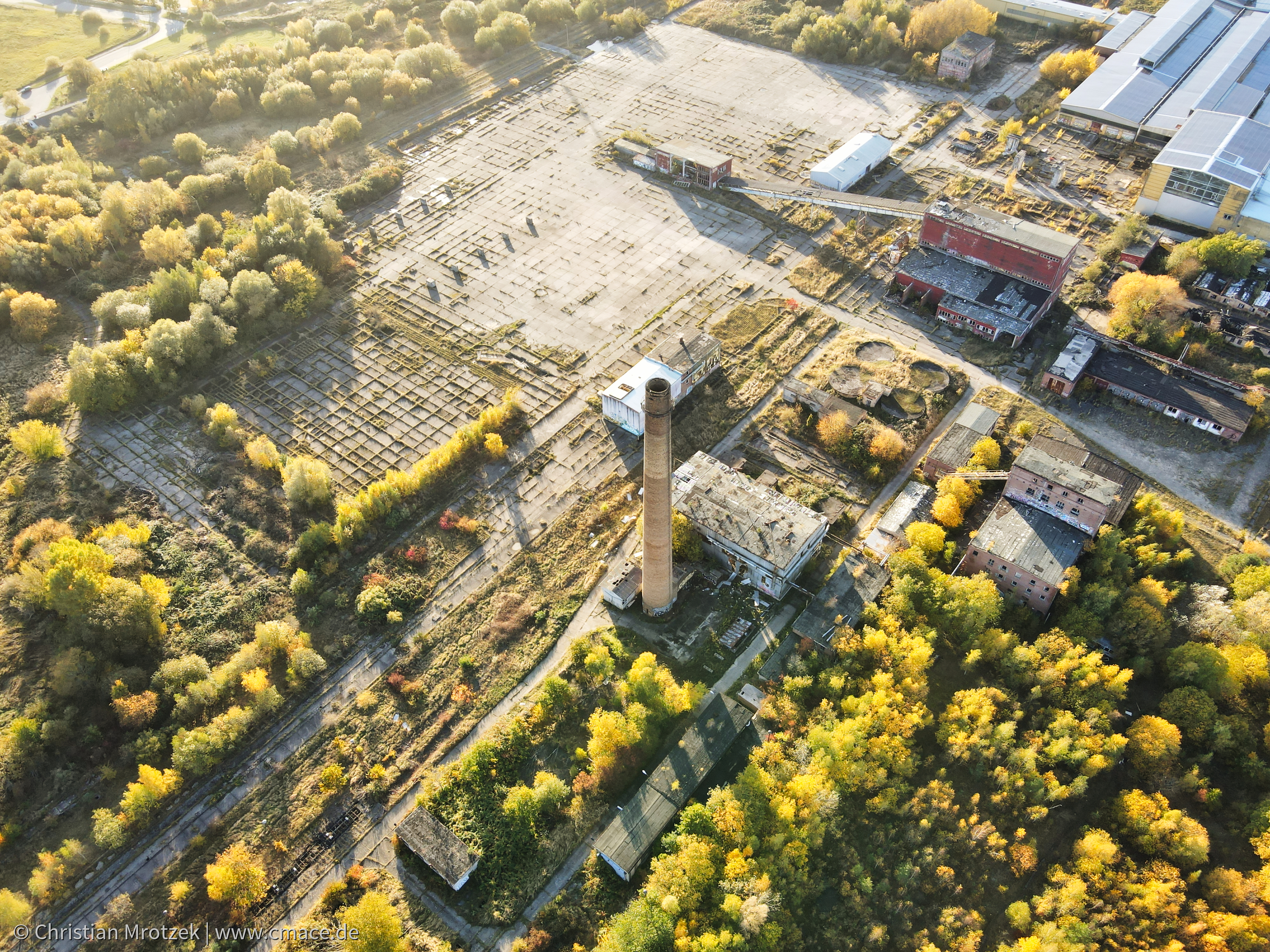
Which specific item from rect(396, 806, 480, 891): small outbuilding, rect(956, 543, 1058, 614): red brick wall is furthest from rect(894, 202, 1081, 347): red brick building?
rect(396, 806, 480, 891): small outbuilding

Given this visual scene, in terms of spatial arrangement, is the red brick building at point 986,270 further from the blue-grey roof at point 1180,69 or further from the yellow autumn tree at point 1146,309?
the blue-grey roof at point 1180,69

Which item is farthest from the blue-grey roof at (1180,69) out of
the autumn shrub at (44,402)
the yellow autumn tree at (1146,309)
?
the autumn shrub at (44,402)

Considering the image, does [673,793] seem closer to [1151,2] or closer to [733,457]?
[733,457]

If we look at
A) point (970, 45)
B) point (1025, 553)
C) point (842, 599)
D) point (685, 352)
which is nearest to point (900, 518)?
point (1025, 553)

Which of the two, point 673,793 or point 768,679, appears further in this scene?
point 768,679

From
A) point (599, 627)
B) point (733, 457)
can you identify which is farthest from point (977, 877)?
point (733, 457)

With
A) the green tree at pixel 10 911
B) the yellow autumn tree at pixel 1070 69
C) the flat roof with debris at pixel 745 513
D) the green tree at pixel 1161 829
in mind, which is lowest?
the green tree at pixel 1161 829
